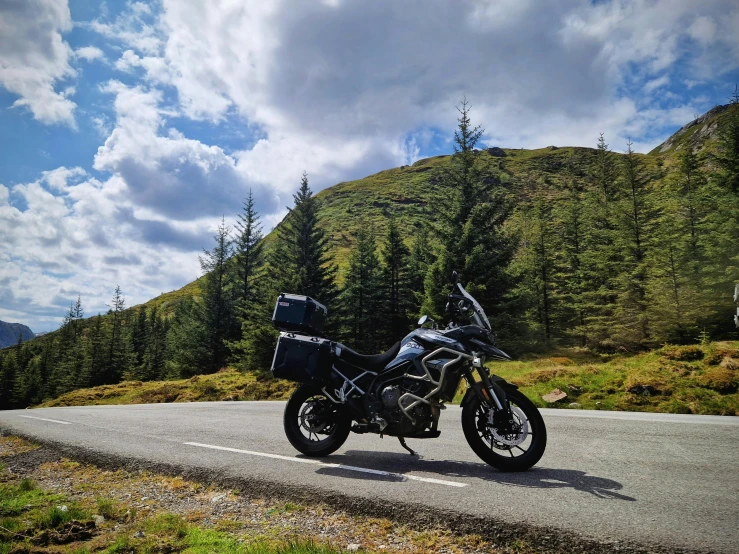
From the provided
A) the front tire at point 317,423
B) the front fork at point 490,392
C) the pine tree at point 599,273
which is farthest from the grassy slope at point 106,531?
the pine tree at point 599,273

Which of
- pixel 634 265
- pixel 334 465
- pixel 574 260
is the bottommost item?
pixel 334 465

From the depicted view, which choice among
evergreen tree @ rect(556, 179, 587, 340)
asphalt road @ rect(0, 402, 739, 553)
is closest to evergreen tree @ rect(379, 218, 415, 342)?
evergreen tree @ rect(556, 179, 587, 340)

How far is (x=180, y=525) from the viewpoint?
3.72 metres

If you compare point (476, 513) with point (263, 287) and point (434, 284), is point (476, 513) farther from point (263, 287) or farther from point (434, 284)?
point (263, 287)

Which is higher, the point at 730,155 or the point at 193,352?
the point at 730,155

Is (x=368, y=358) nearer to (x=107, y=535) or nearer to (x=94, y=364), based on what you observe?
(x=107, y=535)

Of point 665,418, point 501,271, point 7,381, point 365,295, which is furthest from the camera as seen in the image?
point 7,381

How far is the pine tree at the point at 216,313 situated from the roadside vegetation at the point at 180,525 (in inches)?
1297

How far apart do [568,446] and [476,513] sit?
9.43 ft

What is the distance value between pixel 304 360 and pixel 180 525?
7.23 ft

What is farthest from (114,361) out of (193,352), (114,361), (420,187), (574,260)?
(420,187)

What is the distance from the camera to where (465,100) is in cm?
2900

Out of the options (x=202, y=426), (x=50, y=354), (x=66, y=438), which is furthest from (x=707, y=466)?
(x=50, y=354)

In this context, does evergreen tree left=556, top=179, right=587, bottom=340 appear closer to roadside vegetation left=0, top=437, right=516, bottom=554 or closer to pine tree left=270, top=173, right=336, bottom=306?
pine tree left=270, top=173, right=336, bottom=306
